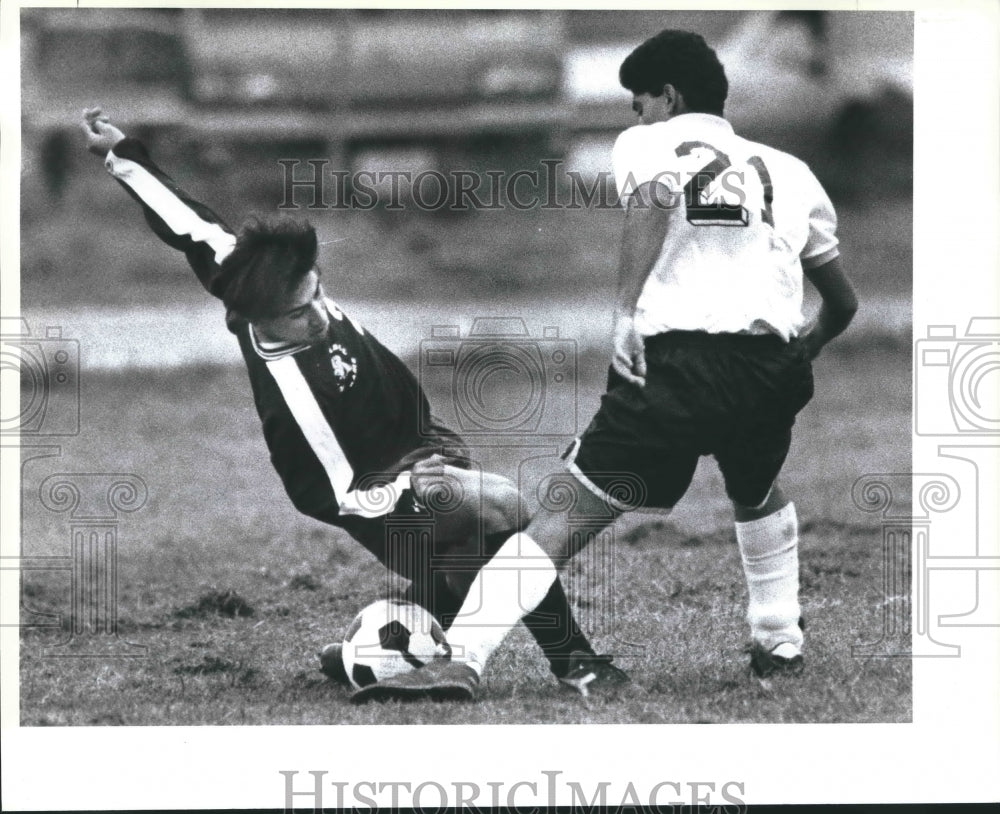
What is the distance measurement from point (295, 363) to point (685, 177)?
1396mm

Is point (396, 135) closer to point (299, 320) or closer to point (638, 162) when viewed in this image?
point (299, 320)

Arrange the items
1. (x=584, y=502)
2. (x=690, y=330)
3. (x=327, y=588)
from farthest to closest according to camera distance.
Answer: (x=327, y=588), (x=584, y=502), (x=690, y=330)

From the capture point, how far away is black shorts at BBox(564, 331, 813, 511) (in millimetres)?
5668

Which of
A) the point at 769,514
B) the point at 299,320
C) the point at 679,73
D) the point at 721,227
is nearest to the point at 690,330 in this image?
the point at 721,227

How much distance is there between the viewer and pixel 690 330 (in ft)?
18.6

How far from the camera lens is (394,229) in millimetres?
5910

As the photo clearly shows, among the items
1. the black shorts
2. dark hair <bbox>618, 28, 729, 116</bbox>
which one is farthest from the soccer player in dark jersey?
dark hair <bbox>618, 28, 729, 116</bbox>

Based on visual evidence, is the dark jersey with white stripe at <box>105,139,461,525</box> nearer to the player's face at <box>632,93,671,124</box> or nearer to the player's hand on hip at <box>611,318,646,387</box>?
the player's hand on hip at <box>611,318,646,387</box>

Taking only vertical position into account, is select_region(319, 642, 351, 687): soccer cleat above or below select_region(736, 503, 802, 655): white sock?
below

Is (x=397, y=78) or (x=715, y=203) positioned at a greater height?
(x=397, y=78)

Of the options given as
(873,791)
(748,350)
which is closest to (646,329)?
(748,350)

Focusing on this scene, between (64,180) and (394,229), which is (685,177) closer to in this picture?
(394,229)

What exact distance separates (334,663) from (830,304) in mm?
2020

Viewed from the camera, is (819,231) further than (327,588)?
No
